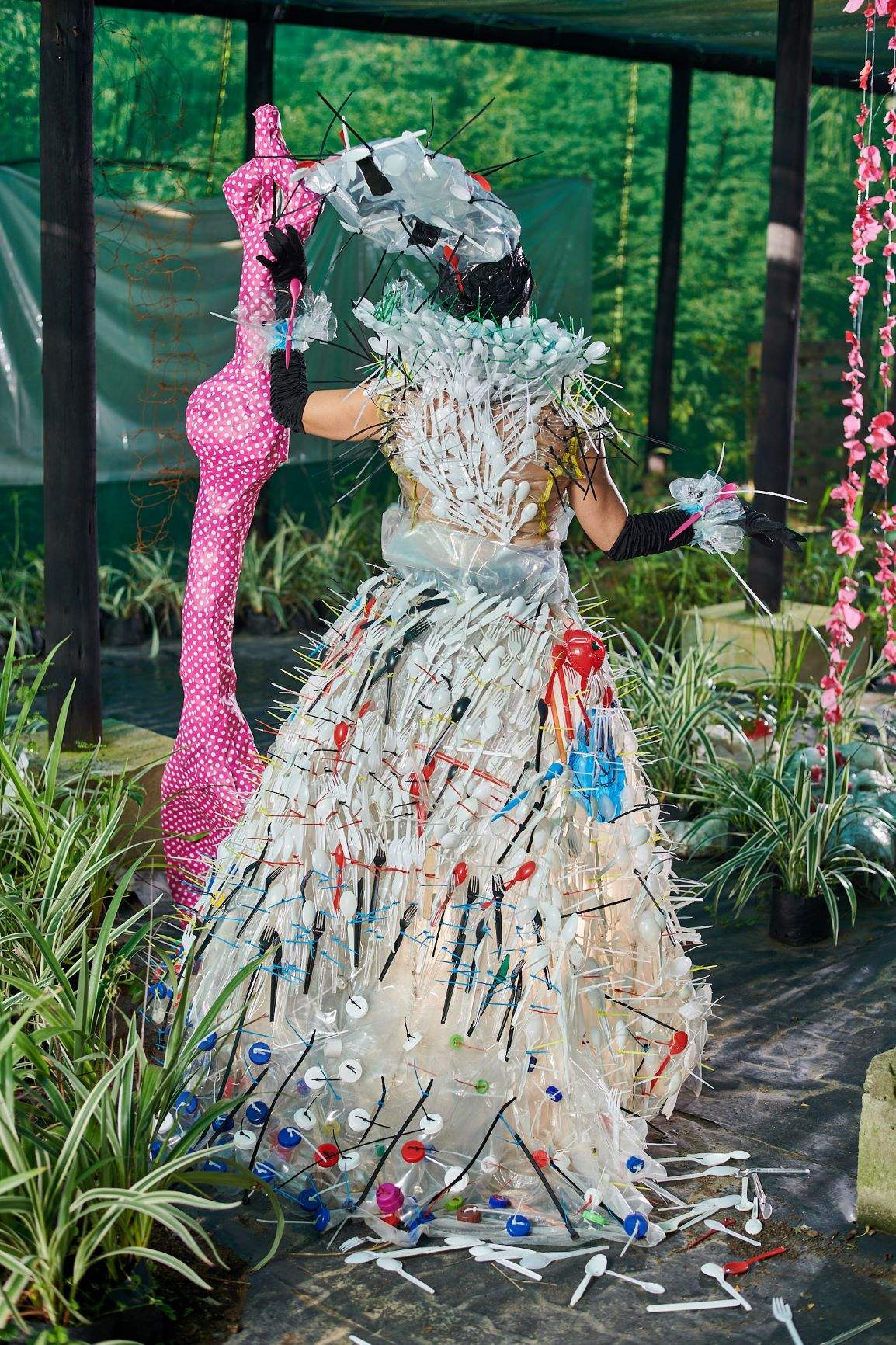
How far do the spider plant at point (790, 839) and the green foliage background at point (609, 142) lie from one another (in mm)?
5351

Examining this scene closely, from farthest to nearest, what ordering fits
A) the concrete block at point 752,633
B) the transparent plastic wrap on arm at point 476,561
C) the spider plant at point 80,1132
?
the concrete block at point 752,633 → the transparent plastic wrap on arm at point 476,561 → the spider plant at point 80,1132

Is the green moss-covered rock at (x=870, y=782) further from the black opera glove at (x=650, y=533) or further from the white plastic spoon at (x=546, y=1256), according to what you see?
the white plastic spoon at (x=546, y=1256)

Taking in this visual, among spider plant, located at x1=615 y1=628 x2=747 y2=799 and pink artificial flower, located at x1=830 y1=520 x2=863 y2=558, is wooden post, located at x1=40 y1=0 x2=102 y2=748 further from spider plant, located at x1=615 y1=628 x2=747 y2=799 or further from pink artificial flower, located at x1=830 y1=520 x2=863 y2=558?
pink artificial flower, located at x1=830 y1=520 x2=863 y2=558

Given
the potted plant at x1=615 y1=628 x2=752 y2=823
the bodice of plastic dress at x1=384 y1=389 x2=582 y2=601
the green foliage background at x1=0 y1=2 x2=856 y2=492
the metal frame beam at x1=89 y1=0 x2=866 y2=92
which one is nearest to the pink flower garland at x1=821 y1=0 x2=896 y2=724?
the potted plant at x1=615 y1=628 x2=752 y2=823

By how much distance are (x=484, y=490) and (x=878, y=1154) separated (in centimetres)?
135

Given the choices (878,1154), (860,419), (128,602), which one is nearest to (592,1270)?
(878,1154)

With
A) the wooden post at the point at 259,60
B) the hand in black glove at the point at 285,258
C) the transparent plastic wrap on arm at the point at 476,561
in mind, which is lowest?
the transparent plastic wrap on arm at the point at 476,561

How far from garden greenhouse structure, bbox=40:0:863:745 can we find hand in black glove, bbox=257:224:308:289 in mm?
1007

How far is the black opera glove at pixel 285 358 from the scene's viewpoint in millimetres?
2920

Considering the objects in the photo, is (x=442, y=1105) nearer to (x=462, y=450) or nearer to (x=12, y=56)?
(x=462, y=450)

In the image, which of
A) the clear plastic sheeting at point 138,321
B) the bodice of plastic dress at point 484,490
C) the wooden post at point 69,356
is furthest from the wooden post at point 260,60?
the bodice of plastic dress at point 484,490

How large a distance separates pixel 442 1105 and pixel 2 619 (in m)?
4.13

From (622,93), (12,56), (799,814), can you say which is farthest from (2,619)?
(622,93)

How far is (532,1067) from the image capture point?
256cm
